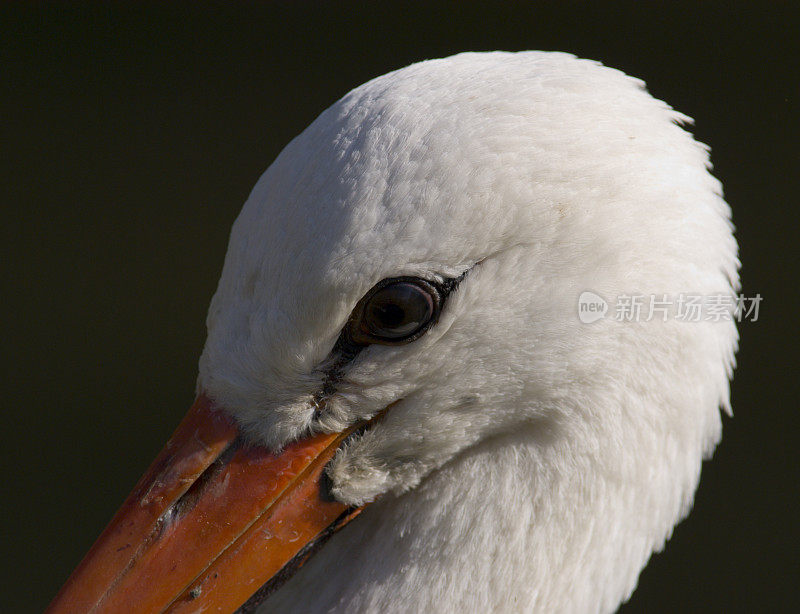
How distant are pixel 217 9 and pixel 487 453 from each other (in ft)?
14.5

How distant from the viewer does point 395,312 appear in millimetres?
1544

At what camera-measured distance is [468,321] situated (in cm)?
159

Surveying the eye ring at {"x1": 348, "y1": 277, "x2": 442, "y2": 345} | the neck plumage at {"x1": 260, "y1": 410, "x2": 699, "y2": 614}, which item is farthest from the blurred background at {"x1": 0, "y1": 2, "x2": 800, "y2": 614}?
the eye ring at {"x1": 348, "y1": 277, "x2": 442, "y2": 345}

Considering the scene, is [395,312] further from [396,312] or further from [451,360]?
[451,360]

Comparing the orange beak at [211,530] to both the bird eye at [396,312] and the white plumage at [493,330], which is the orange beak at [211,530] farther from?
the bird eye at [396,312]

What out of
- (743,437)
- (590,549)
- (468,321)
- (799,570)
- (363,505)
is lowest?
(799,570)

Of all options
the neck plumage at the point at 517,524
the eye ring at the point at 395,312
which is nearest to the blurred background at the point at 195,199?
the neck plumage at the point at 517,524

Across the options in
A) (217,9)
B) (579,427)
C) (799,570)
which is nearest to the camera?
(579,427)

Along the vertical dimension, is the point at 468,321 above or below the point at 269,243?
below

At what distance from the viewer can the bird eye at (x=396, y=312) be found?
1.53 meters

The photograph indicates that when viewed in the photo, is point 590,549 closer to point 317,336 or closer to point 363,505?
point 363,505

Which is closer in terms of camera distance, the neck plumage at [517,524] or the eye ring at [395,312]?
the eye ring at [395,312]

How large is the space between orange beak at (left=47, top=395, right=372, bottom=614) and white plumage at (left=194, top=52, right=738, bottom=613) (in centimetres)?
5

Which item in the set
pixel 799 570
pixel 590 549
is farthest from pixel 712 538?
pixel 590 549
